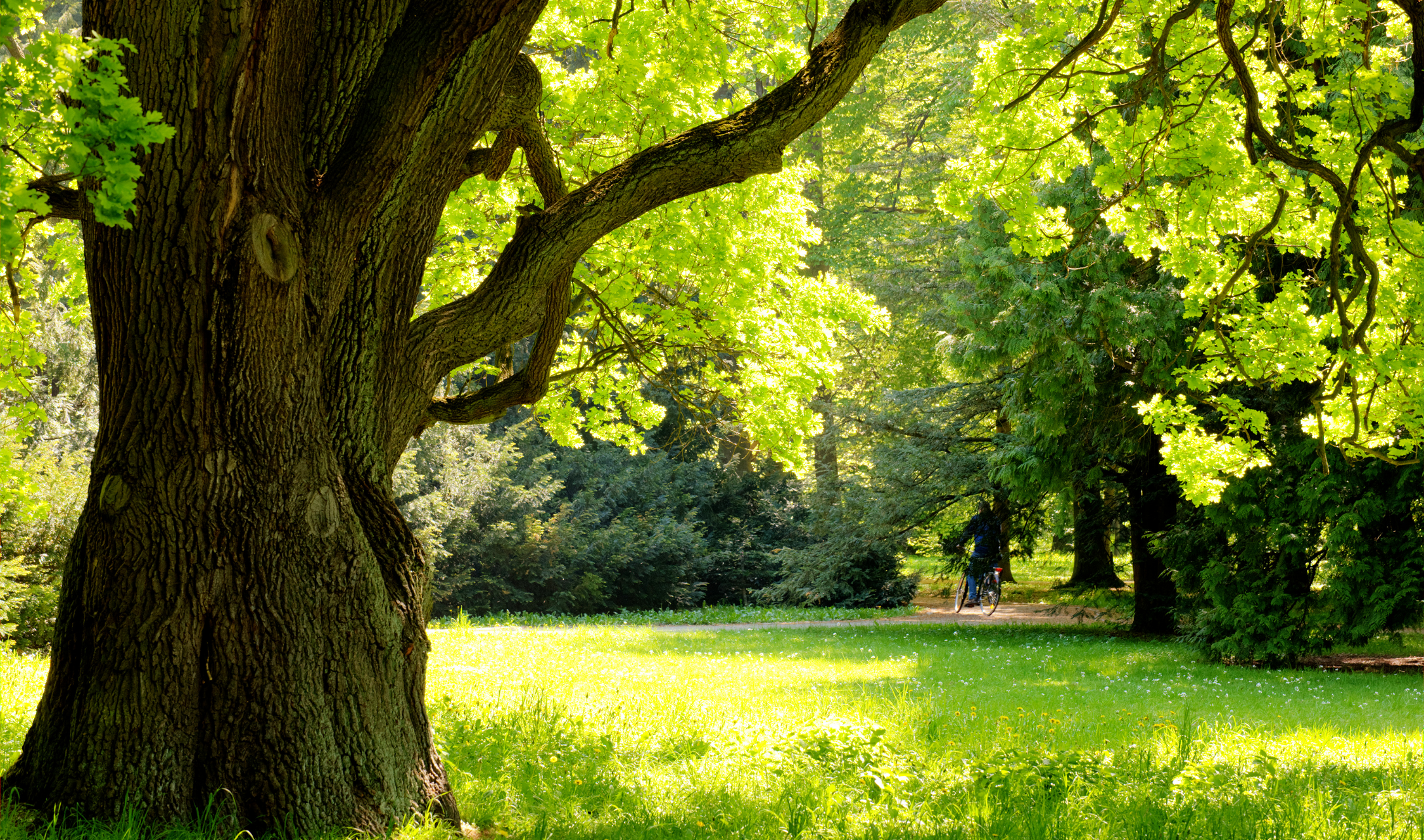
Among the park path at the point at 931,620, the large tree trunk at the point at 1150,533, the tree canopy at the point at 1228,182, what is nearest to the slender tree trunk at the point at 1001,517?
the park path at the point at 931,620

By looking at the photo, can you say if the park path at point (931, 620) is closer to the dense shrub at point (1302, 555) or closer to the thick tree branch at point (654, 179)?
the dense shrub at point (1302, 555)

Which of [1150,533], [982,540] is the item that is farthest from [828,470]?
[1150,533]

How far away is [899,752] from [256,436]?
425 centimetres

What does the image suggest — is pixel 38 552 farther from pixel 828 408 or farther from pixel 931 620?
pixel 828 408

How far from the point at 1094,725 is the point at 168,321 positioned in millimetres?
7214

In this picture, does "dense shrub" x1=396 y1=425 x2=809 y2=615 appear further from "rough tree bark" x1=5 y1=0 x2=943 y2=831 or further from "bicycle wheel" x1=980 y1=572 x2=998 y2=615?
"rough tree bark" x1=5 y1=0 x2=943 y2=831

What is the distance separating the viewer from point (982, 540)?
17.7 m

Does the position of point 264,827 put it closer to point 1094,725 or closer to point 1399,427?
point 1094,725

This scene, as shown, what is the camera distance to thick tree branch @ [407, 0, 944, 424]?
4.80 m

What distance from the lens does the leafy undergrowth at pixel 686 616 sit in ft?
61.2

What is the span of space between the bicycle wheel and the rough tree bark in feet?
54.7

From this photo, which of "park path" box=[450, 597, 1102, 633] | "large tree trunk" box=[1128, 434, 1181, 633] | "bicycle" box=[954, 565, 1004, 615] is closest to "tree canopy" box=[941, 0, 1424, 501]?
"large tree trunk" box=[1128, 434, 1181, 633]

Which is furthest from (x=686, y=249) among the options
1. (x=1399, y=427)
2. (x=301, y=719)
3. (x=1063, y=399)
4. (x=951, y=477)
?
(x=951, y=477)

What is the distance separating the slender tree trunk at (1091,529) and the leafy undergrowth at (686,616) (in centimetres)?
382
